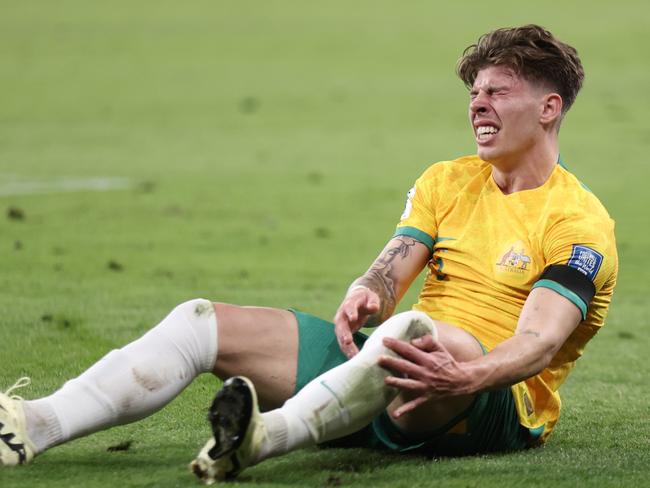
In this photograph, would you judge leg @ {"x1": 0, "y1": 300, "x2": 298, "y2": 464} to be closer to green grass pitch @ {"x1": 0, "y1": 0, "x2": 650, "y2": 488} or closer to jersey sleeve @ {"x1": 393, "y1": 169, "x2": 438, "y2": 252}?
green grass pitch @ {"x1": 0, "y1": 0, "x2": 650, "y2": 488}

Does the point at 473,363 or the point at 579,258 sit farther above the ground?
the point at 579,258

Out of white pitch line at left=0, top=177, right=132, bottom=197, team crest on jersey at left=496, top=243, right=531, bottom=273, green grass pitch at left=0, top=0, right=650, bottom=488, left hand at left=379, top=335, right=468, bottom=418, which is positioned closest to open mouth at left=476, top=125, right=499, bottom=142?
team crest on jersey at left=496, top=243, right=531, bottom=273

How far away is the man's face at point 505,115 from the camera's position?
4516 mm

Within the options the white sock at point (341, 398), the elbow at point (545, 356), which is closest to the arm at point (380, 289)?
the white sock at point (341, 398)

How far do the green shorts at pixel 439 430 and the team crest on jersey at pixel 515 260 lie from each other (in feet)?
1.33

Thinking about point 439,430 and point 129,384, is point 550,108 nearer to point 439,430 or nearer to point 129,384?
point 439,430

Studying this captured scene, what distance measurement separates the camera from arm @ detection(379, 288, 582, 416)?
3.83 m

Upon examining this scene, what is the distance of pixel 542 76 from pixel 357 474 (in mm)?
1504

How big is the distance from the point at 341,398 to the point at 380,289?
701 millimetres

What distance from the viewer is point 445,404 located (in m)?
4.05

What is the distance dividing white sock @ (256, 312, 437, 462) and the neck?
0.85 metres

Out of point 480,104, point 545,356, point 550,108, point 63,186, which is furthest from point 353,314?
point 63,186

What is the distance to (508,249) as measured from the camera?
14.4 feet

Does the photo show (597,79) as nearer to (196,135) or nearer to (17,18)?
(196,135)
